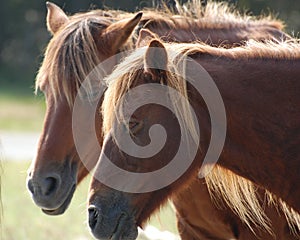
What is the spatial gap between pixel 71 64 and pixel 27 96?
20.0 m

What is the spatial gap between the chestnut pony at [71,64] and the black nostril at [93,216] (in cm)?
113

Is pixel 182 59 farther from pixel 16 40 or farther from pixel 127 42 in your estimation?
pixel 16 40

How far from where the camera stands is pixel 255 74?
3.99 metres

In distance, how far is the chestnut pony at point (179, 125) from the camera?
3939mm

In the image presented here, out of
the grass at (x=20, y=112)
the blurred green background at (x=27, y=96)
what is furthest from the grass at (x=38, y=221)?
the grass at (x=20, y=112)

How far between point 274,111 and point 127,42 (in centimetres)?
164

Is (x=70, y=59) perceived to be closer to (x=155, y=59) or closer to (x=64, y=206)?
(x=64, y=206)

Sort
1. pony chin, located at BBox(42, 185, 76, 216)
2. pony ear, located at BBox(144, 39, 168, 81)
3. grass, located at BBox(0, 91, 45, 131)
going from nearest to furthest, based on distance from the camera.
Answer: pony ear, located at BBox(144, 39, 168, 81) → pony chin, located at BBox(42, 185, 76, 216) → grass, located at BBox(0, 91, 45, 131)

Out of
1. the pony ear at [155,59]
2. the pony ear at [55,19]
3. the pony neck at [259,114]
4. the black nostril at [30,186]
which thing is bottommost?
the black nostril at [30,186]

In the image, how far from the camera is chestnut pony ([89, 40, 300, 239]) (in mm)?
3939

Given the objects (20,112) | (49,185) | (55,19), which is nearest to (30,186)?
(49,185)

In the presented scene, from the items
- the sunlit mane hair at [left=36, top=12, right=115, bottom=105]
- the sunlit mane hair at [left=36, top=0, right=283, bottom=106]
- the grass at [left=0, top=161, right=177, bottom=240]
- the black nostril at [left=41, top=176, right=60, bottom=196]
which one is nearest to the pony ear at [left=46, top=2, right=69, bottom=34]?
the sunlit mane hair at [left=36, top=0, right=283, bottom=106]

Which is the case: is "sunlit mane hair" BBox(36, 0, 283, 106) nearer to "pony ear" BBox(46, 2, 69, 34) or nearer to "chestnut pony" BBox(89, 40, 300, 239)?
"pony ear" BBox(46, 2, 69, 34)

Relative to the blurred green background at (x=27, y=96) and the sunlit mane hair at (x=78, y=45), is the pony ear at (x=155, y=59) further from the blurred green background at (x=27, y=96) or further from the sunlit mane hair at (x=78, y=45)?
the blurred green background at (x=27, y=96)
